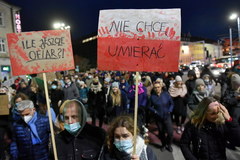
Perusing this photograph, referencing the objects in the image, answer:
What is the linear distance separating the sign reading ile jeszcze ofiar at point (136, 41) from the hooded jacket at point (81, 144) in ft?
2.57

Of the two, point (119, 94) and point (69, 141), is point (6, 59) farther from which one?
point (69, 141)

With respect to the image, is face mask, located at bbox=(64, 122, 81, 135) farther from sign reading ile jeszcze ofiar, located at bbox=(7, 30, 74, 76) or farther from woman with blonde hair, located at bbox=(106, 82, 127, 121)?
woman with blonde hair, located at bbox=(106, 82, 127, 121)

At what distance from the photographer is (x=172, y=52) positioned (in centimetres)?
222

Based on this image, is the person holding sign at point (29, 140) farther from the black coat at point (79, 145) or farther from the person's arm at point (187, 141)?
the person's arm at point (187, 141)

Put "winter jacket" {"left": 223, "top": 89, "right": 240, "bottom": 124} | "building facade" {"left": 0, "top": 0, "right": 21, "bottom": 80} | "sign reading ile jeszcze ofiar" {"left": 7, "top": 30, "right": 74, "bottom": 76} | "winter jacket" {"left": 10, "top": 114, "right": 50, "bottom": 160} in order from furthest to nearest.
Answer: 1. "building facade" {"left": 0, "top": 0, "right": 21, "bottom": 80}
2. "winter jacket" {"left": 223, "top": 89, "right": 240, "bottom": 124}
3. "winter jacket" {"left": 10, "top": 114, "right": 50, "bottom": 160}
4. "sign reading ile jeszcze ofiar" {"left": 7, "top": 30, "right": 74, "bottom": 76}

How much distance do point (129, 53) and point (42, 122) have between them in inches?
63.8

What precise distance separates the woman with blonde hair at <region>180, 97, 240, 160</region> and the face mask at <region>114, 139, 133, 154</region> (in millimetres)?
783

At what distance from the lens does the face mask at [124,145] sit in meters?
2.06

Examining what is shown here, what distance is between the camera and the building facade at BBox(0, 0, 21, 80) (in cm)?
2553

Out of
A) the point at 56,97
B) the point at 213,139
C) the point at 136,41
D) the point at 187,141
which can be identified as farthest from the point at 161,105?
the point at 56,97

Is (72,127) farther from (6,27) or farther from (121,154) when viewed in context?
(6,27)

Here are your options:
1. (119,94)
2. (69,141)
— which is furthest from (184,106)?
(69,141)

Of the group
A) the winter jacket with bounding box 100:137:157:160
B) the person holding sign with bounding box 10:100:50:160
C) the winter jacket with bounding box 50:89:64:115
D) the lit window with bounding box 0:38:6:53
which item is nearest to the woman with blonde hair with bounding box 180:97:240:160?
the winter jacket with bounding box 100:137:157:160

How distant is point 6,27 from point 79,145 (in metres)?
29.4
